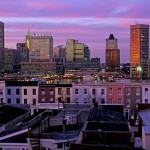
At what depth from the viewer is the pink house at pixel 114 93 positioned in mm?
60888

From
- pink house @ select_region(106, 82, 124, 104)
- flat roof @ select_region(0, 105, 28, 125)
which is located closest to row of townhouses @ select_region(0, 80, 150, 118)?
pink house @ select_region(106, 82, 124, 104)

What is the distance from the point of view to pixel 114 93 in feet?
203

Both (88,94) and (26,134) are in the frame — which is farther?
(88,94)

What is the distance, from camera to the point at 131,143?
23.2 meters

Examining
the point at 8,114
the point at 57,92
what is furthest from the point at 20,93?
the point at 8,114

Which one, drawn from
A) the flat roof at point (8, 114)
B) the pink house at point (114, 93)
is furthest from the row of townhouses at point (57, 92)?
the flat roof at point (8, 114)

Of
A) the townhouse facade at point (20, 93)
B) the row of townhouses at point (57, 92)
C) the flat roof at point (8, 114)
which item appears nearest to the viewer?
the flat roof at point (8, 114)

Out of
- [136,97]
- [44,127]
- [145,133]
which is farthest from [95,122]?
[136,97]

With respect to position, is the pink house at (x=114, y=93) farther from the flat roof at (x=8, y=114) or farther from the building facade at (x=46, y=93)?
the flat roof at (x=8, y=114)

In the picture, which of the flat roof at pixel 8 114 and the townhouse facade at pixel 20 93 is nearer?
the flat roof at pixel 8 114

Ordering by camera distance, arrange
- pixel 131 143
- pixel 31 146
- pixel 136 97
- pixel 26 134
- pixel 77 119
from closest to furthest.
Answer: pixel 131 143, pixel 31 146, pixel 26 134, pixel 77 119, pixel 136 97

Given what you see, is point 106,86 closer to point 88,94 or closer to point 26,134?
point 88,94

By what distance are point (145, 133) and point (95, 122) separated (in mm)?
6171

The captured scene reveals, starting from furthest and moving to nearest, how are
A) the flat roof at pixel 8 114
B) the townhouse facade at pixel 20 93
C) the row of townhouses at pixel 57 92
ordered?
the townhouse facade at pixel 20 93 < the row of townhouses at pixel 57 92 < the flat roof at pixel 8 114
